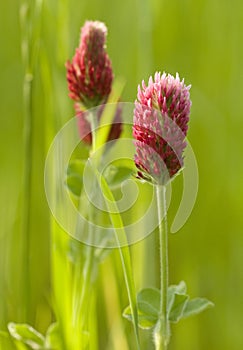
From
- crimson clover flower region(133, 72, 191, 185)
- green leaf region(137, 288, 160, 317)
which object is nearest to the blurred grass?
green leaf region(137, 288, 160, 317)

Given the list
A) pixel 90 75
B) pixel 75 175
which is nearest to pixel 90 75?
pixel 90 75

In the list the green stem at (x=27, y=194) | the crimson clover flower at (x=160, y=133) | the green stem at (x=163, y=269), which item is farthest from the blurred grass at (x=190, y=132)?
the crimson clover flower at (x=160, y=133)

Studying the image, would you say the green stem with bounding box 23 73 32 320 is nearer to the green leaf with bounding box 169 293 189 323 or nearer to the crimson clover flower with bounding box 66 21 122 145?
the crimson clover flower with bounding box 66 21 122 145

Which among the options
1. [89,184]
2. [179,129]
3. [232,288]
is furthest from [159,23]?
[179,129]

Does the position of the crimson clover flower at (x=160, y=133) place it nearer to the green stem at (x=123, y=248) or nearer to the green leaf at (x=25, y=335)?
the green stem at (x=123, y=248)

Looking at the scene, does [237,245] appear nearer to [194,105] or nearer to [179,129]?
[194,105]

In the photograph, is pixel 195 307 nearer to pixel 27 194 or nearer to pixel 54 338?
pixel 54 338
